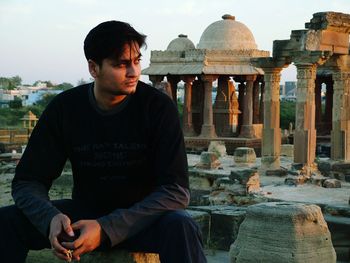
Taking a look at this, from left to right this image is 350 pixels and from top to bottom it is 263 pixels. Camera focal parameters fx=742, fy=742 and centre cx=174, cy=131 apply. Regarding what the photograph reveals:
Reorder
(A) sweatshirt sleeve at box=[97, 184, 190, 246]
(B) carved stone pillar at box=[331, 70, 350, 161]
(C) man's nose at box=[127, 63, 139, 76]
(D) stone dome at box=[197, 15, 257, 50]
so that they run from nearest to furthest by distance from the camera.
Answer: (A) sweatshirt sleeve at box=[97, 184, 190, 246] < (C) man's nose at box=[127, 63, 139, 76] < (B) carved stone pillar at box=[331, 70, 350, 161] < (D) stone dome at box=[197, 15, 257, 50]

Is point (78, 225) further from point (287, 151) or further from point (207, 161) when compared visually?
point (287, 151)

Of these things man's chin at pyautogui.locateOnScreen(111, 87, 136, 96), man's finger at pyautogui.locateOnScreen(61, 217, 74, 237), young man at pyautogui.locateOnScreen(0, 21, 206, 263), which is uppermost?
man's chin at pyautogui.locateOnScreen(111, 87, 136, 96)

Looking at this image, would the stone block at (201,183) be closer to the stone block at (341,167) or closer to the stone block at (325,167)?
the stone block at (325,167)

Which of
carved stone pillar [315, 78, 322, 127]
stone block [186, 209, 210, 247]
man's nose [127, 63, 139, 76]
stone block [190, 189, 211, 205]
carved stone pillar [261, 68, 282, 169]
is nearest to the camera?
man's nose [127, 63, 139, 76]

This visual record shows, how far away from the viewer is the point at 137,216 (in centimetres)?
309

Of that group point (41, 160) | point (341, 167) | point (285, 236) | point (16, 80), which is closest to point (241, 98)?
point (341, 167)

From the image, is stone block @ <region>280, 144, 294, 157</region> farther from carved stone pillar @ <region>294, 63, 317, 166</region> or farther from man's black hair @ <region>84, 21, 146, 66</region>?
man's black hair @ <region>84, 21, 146, 66</region>

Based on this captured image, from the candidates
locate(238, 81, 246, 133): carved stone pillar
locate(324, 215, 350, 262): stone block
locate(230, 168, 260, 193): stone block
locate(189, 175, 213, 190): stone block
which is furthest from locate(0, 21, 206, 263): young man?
locate(238, 81, 246, 133): carved stone pillar

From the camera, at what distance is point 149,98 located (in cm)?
338

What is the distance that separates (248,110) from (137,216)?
2653 centimetres

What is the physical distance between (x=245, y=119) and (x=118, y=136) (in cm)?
2642

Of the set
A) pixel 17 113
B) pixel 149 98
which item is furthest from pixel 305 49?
pixel 17 113

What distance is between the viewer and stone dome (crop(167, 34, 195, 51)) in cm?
3095

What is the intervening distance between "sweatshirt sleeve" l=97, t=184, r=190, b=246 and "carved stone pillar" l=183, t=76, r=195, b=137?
26.2 metres
